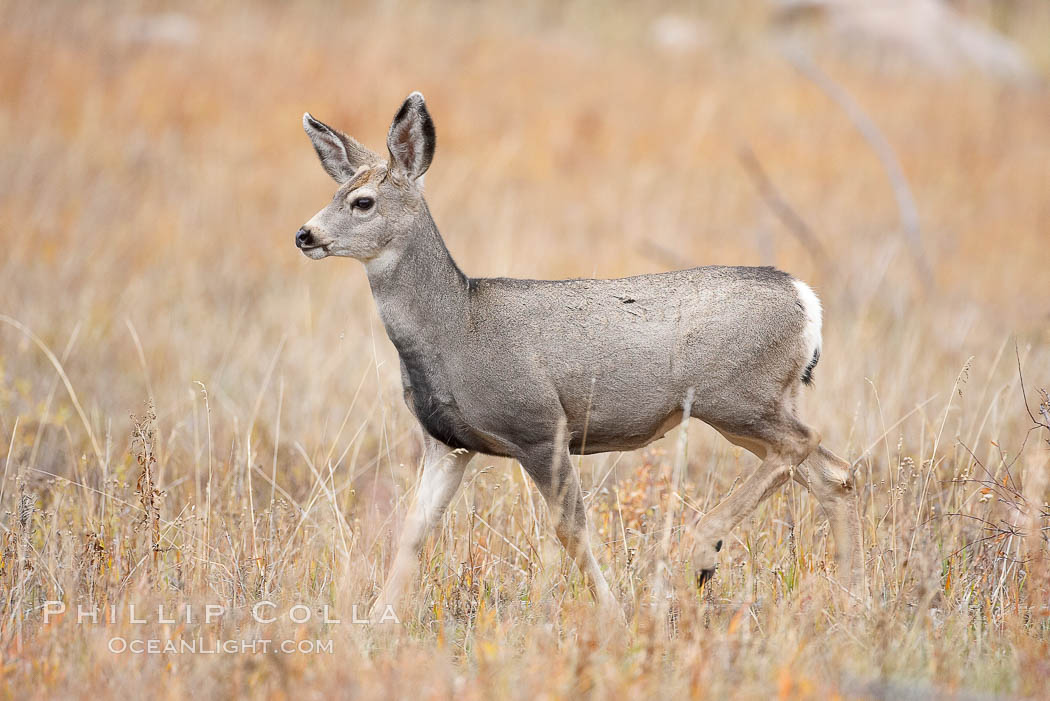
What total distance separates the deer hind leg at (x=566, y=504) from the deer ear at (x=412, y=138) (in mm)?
1303

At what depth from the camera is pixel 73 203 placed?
40.5 feet

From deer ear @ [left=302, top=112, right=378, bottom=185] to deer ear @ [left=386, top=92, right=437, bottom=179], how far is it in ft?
0.55

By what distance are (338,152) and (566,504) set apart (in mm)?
1812

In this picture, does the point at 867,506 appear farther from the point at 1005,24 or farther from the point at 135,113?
the point at 1005,24

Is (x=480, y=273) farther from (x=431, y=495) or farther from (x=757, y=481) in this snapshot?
(x=757, y=481)

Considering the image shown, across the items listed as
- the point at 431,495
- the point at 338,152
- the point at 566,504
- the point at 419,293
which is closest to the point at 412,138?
the point at 338,152

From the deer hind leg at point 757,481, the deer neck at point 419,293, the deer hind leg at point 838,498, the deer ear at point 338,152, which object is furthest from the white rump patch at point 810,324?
the deer ear at point 338,152

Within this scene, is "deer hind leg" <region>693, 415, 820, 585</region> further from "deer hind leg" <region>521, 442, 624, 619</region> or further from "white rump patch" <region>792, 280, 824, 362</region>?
"deer hind leg" <region>521, 442, 624, 619</region>

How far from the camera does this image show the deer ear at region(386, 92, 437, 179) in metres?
4.63

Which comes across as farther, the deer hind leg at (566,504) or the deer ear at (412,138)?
the deer ear at (412,138)

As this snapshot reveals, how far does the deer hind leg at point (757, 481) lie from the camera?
447cm

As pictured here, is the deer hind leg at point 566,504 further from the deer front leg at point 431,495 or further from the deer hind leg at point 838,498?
the deer hind leg at point 838,498

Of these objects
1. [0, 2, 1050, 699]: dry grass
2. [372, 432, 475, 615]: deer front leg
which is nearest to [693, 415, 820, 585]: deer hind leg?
[0, 2, 1050, 699]: dry grass

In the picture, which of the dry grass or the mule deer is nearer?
the dry grass
